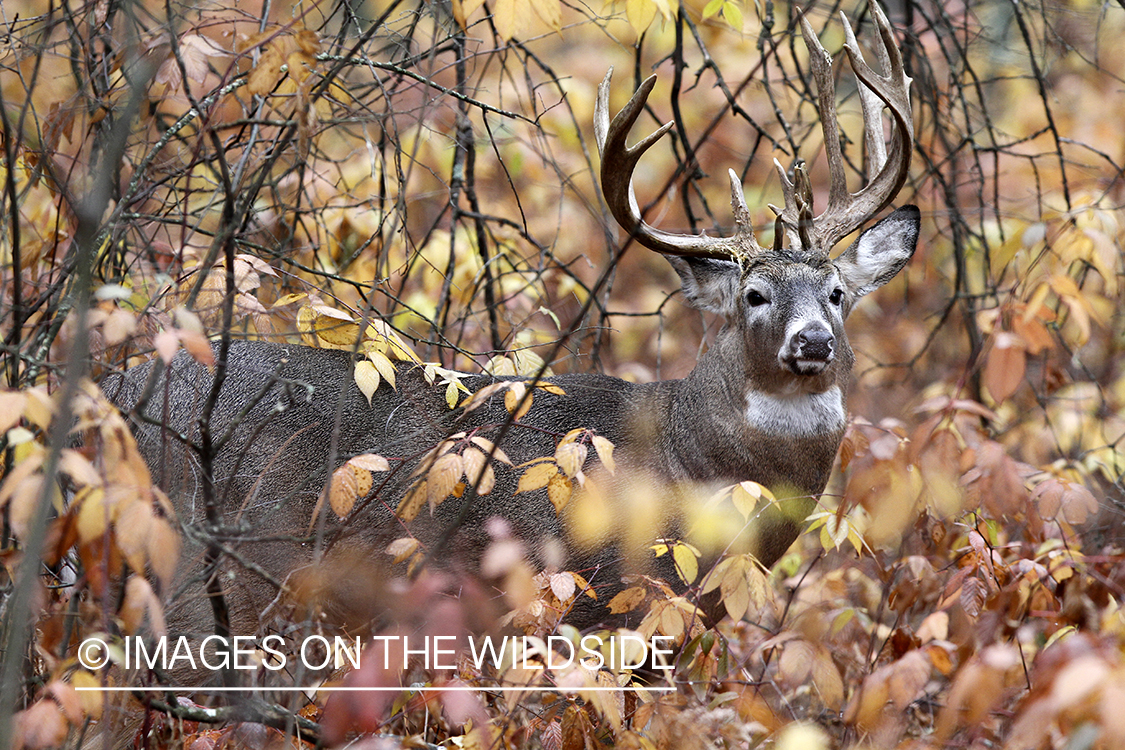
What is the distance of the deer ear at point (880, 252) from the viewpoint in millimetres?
4797

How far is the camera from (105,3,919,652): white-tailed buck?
411 centimetres

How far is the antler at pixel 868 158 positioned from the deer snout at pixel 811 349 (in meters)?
0.55

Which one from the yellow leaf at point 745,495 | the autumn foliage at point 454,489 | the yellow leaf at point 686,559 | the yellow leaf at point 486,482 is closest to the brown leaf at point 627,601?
the autumn foliage at point 454,489

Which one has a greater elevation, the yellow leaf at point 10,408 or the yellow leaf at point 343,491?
the yellow leaf at point 343,491

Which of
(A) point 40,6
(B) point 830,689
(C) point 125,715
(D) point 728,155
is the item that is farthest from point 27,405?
(D) point 728,155

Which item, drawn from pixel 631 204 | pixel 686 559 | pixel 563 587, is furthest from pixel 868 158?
pixel 563 587

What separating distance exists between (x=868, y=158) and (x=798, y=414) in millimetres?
1332

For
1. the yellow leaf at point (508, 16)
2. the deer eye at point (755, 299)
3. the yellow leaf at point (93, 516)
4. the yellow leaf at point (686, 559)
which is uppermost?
the yellow leaf at point (508, 16)

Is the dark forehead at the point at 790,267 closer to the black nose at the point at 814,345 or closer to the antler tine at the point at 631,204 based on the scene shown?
the antler tine at the point at 631,204

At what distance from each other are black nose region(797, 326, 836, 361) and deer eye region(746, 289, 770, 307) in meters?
0.37

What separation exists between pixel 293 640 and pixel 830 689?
1.70 m

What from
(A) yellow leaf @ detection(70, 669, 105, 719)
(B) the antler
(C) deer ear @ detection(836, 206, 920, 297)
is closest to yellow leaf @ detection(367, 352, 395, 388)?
(A) yellow leaf @ detection(70, 669, 105, 719)

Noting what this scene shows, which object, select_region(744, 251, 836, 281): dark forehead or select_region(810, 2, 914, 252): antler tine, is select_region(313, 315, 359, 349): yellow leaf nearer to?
select_region(744, 251, 836, 281): dark forehead

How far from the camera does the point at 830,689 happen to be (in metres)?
3.01
